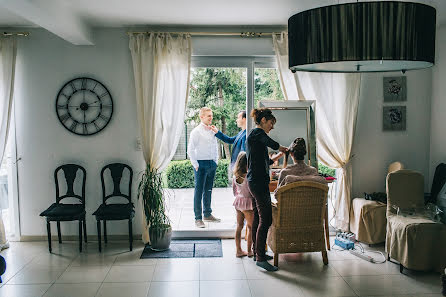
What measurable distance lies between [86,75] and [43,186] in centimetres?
143

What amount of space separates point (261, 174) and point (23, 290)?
236 centimetres

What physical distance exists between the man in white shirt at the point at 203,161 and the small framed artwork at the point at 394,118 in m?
2.12

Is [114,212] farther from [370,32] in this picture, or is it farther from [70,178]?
[370,32]

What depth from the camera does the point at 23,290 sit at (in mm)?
3758

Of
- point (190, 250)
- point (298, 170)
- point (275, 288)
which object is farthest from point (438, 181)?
point (190, 250)

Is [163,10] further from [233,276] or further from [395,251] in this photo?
[395,251]

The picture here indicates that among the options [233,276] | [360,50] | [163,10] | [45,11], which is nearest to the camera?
[360,50]

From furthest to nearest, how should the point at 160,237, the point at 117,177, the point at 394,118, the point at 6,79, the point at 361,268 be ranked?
the point at 394,118 → the point at 117,177 → the point at 6,79 → the point at 160,237 → the point at 361,268

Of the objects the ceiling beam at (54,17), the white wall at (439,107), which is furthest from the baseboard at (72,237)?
the white wall at (439,107)

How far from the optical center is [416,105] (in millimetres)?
5266

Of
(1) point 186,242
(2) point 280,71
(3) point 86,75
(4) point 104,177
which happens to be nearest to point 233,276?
(1) point 186,242

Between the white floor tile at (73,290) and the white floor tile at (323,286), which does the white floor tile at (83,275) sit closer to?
the white floor tile at (73,290)

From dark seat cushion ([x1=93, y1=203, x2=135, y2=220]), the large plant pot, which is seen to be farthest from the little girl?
dark seat cushion ([x1=93, y1=203, x2=135, y2=220])

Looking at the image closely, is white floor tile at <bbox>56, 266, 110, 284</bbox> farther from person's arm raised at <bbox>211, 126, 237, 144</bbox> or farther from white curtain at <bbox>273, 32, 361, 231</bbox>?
white curtain at <bbox>273, 32, 361, 231</bbox>
